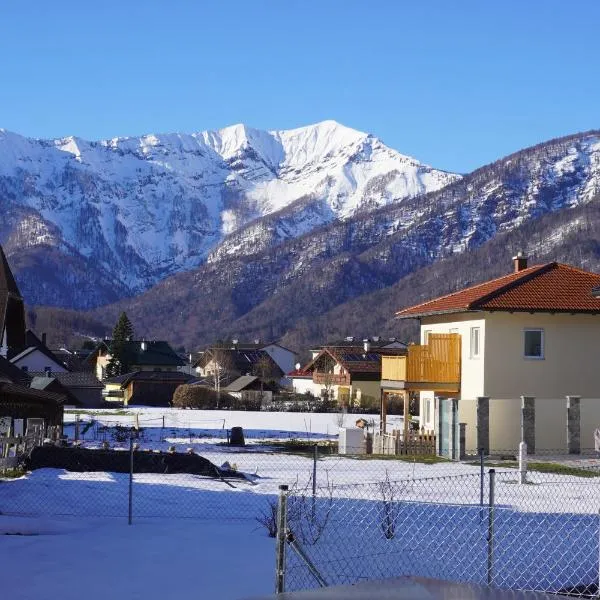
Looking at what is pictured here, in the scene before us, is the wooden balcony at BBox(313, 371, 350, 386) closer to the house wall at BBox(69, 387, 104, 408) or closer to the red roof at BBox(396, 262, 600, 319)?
the house wall at BBox(69, 387, 104, 408)

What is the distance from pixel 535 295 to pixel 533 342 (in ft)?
4.62

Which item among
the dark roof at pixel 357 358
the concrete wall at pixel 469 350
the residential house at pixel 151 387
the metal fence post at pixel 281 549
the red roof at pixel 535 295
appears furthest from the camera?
the residential house at pixel 151 387

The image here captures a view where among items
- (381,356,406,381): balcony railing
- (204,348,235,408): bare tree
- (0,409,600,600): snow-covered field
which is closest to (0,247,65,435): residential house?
(0,409,600,600): snow-covered field

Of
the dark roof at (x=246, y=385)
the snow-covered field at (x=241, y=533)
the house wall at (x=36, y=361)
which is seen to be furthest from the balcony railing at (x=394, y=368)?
the dark roof at (x=246, y=385)

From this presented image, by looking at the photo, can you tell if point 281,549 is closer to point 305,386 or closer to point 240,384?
point 240,384

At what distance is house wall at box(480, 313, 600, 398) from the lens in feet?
108

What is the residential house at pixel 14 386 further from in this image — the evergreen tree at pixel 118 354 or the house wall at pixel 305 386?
the evergreen tree at pixel 118 354

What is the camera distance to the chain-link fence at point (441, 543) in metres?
12.2

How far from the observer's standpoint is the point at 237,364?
390 feet

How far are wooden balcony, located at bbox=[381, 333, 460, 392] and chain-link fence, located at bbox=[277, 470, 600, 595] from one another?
583 inches

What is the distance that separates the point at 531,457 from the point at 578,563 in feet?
57.3

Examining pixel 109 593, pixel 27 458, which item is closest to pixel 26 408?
pixel 27 458

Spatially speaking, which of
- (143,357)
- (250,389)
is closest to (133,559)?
(250,389)

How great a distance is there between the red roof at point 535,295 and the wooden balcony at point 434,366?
3.35ft
